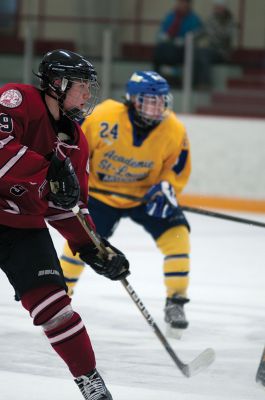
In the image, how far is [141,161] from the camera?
3.91m

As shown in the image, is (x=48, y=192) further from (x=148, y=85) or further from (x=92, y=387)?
(x=148, y=85)

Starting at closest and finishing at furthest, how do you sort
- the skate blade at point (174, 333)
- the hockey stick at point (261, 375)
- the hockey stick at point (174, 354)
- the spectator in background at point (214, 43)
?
the hockey stick at point (174, 354), the hockey stick at point (261, 375), the skate blade at point (174, 333), the spectator in background at point (214, 43)

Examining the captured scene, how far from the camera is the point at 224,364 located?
3277 millimetres

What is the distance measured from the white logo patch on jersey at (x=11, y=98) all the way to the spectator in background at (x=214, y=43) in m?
4.78

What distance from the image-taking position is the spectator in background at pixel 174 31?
7.38m

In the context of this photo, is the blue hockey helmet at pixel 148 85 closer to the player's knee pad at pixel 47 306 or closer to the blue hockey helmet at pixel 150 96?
the blue hockey helmet at pixel 150 96

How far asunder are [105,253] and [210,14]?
566cm

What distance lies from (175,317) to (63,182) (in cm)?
135

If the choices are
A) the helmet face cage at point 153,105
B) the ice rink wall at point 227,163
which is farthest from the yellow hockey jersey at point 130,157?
the ice rink wall at point 227,163

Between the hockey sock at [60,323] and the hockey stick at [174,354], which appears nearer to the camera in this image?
the hockey sock at [60,323]

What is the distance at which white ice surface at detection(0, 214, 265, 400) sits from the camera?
116 inches

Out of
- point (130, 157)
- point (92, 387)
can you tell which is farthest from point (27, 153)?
point (130, 157)

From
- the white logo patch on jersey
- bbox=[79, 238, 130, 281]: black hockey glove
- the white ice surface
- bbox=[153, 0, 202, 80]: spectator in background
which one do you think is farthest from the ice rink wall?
the white logo patch on jersey

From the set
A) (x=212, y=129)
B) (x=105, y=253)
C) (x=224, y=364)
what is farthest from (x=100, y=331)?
(x=212, y=129)
